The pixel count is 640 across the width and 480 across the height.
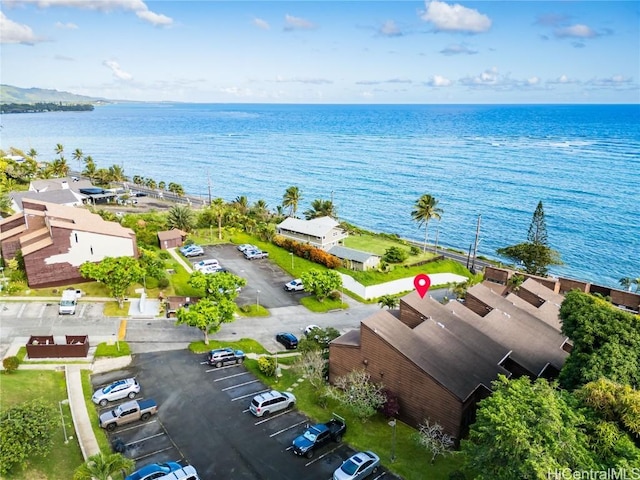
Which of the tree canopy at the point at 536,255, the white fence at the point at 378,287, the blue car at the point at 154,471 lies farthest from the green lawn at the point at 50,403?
the tree canopy at the point at 536,255

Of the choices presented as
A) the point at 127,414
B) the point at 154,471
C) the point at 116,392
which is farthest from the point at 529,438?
the point at 116,392

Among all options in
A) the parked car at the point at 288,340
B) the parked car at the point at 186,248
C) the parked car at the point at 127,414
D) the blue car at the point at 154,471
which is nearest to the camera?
the blue car at the point at 154,471

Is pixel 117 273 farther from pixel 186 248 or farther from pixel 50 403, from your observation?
pixel 186 248

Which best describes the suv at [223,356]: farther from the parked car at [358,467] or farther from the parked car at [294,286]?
the parked car at [294,286]

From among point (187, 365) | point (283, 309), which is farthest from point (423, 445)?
point (283, 309)

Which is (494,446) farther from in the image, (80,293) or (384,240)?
(384,240)

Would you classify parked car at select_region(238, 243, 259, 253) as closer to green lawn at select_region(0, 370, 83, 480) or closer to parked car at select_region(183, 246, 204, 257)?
parked car at select_region(183, 246, 204, 257)
